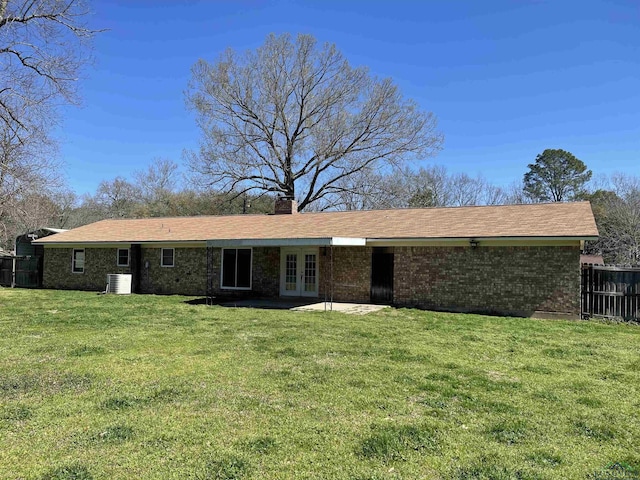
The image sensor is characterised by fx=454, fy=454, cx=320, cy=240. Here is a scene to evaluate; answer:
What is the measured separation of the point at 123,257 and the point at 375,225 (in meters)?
11.4

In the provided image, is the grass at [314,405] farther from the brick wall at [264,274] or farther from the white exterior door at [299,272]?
the brick wall at [264,274]

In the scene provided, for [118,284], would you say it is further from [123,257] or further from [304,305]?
[304,305]

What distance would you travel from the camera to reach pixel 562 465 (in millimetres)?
3482

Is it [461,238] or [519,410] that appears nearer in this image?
[519,410]

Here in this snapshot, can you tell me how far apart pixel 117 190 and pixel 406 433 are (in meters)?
47.7

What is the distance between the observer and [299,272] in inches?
653

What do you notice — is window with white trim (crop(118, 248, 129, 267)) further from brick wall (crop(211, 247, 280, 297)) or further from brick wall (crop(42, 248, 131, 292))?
brick wall (crop(211, 247, 280, 297))

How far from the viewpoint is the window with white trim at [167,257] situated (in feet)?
62.5

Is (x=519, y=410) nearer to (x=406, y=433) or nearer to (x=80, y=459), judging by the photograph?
(x=406, y=433)

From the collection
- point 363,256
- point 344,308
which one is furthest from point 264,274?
point 344,308

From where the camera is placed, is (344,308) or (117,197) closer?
(344,308)

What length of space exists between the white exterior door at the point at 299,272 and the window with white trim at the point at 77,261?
1050cm

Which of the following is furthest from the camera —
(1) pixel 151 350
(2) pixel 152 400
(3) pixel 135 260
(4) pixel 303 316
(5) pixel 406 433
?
(3) pixel 135 260

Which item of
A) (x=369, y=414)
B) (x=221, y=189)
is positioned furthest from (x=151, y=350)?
(x=221, y=189)
